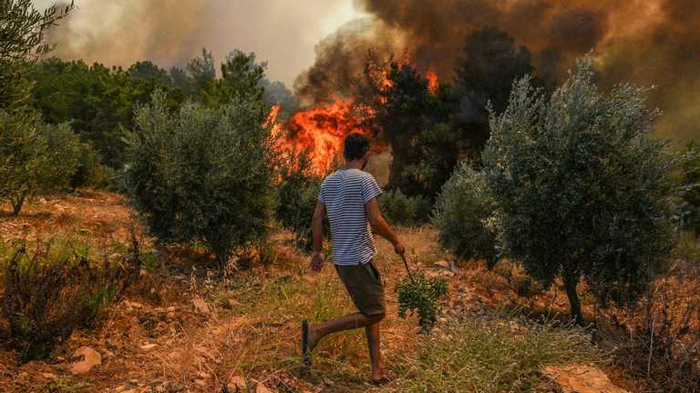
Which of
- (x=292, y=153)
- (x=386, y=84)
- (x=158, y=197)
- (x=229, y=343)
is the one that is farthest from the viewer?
(x=386, y=84)

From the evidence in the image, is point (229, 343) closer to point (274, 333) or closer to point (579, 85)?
point (274, 333)

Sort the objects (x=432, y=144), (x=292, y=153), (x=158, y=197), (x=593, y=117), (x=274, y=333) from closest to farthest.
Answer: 1. (x=274, y=333)
2. (x=593, y=117)
3. (x=158, y=197)
4. (x=292, y=153)
5. (x=432, y=144)

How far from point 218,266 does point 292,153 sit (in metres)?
4.55

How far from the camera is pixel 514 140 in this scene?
8539mm

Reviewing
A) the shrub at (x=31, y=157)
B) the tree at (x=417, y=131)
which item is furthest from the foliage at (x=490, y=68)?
the shrub at (x=31, y=157)

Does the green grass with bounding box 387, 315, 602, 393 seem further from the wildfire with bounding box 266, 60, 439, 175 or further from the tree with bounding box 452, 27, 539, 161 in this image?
the wildfire with bounding box 266, 60, 439, 175

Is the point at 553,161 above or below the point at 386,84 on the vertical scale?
below

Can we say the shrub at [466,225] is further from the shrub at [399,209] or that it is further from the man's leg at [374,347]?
the shrub at [399,209]

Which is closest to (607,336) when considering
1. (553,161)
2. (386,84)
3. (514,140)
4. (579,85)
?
(553,161)

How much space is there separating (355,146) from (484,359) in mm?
2395

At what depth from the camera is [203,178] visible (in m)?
9.58

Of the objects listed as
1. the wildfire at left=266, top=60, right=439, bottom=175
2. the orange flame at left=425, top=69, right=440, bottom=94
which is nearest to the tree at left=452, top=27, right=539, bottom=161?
the orange flame at left=425, top=69, right=440, bottom=94

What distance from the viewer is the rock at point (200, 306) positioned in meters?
6.82

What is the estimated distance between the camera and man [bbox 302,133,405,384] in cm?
498
